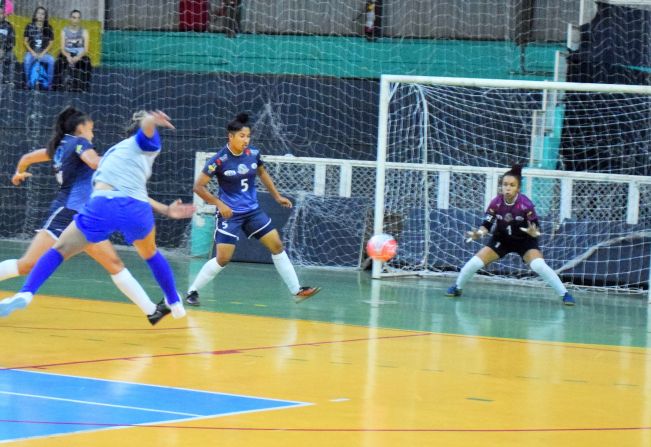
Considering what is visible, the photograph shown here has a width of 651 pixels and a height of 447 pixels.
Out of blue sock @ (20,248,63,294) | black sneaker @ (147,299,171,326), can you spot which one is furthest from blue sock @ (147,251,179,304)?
blue sock @ (20,248,63,294)

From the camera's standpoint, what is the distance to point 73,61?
21516 millimetres

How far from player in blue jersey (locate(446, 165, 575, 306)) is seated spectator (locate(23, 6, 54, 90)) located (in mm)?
10391

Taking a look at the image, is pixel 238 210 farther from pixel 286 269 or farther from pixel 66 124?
pixel 66 124

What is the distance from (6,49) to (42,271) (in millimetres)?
13315

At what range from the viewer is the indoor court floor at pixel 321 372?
6219mm

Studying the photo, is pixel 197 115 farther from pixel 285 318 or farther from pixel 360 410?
pixel 360 410

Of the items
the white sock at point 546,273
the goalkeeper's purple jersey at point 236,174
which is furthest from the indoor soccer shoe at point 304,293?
the white sock at point 546,273

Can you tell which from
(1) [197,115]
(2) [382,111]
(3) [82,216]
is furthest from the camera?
(1) [197,115]

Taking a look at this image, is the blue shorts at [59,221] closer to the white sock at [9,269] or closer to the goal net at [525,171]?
the white sock at [9,269]

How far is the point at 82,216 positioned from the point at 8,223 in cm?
1307

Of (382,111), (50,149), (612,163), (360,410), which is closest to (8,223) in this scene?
(382,111)

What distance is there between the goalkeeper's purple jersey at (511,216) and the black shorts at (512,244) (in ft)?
0.20

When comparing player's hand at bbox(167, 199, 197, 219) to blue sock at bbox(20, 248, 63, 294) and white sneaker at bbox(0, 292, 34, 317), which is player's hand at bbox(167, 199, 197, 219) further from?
white sneaker at bbox(0, 292, 34, 317)

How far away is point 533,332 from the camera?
11188 millimetres
